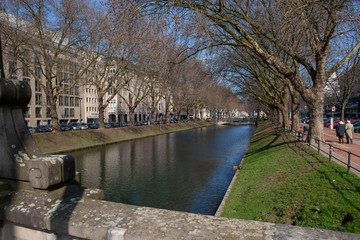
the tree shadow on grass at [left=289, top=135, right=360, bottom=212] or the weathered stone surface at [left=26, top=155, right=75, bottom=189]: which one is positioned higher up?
the weathered stone surface at [left=26, top=155, right=75, bottom=189]

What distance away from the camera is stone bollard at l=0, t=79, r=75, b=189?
129 inches

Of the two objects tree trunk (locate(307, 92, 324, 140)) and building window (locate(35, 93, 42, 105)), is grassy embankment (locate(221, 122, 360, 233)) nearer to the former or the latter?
tree trunk (locate(307, 92, 324, 140))

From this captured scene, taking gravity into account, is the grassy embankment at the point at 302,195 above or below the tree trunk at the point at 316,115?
below

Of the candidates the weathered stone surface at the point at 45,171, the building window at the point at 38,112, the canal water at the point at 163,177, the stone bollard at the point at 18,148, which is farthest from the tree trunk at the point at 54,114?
the building window at the point at 38,112

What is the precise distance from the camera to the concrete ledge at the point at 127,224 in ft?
8.29

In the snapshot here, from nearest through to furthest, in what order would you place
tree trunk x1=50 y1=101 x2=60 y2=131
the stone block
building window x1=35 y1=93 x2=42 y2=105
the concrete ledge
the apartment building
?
the concrete ledge → the stone block → tree trunk x1=50 y1=101 x2=60 y2=131 → the apartment building → building window x1=35 y1=93 x2=42 y2=105

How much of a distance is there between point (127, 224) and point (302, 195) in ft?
21.7

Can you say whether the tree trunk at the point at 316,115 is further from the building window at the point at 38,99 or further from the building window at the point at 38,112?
the building window at the point at 38,112

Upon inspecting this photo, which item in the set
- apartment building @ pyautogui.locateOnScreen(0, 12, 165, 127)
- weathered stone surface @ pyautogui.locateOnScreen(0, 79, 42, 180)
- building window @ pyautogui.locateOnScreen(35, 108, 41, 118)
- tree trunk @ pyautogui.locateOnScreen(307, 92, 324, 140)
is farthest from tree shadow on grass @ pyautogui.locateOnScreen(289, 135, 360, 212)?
building window @ pyautogui.locateOnScreen(35, 108, 41, 118)

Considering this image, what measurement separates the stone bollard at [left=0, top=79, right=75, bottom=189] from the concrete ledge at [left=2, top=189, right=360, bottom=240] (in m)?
0.33

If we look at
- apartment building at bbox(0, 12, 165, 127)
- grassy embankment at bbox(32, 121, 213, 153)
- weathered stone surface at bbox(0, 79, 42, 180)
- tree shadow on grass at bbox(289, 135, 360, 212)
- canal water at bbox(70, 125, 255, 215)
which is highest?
apartment building at bbox(0, 12, 165, 127)

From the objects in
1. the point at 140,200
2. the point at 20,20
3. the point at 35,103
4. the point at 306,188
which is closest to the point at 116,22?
the point at 140,200

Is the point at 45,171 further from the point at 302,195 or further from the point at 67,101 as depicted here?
the point at 67,101

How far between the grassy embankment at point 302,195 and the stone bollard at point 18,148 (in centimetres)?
535
